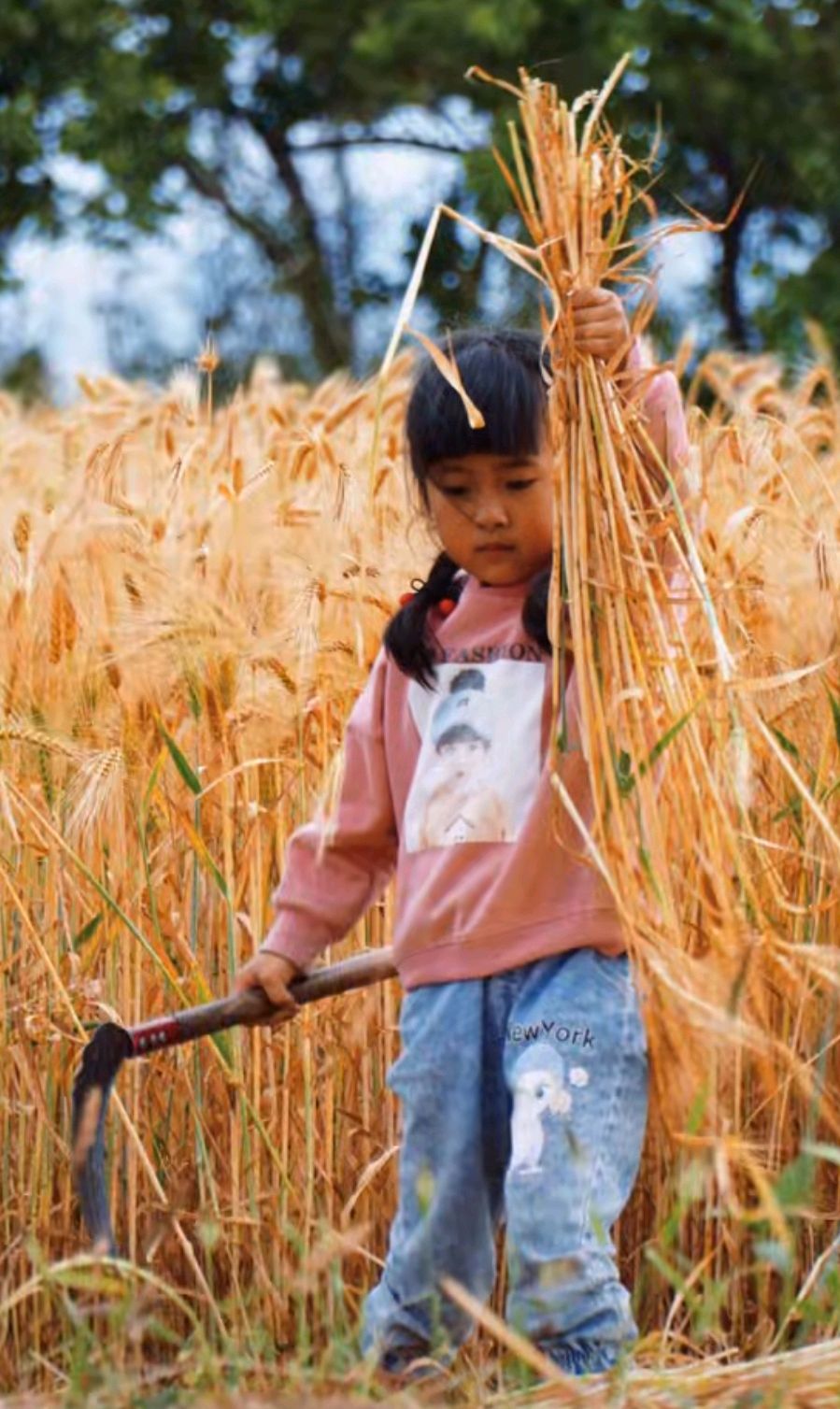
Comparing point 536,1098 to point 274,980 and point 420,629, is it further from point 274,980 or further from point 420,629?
point 420,629

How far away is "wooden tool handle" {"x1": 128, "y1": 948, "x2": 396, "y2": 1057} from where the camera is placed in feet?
8.82

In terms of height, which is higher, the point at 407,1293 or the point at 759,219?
the point at 759,219

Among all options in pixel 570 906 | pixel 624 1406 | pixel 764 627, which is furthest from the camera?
pixel 764 627

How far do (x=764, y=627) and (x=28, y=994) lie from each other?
1.06 m

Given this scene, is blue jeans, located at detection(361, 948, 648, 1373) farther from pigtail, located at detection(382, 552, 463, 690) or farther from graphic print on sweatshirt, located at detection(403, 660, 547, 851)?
pigtail, located at detection(382, 552, 463, 690)

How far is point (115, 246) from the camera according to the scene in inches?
619

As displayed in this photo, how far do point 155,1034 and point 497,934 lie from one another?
15.5 inches

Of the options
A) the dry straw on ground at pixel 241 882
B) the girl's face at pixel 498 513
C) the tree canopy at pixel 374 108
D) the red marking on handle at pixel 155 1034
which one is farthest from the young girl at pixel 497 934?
the tree canopy at pixel 374 108

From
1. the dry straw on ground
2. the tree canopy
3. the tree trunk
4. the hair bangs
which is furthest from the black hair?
the tree trunk

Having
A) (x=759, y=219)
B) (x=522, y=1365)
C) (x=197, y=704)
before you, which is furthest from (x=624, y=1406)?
(x=759, y=219)

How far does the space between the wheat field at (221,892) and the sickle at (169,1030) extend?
0.21m

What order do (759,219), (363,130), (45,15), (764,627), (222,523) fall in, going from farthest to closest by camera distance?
(363,130) < (45,15) < (759,219) < (222,523) < (764,627)

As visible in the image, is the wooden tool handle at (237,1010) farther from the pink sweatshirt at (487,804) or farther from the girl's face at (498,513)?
the girl's face at (498,513)

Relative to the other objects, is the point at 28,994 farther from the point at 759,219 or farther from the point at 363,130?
the point at 363,130
